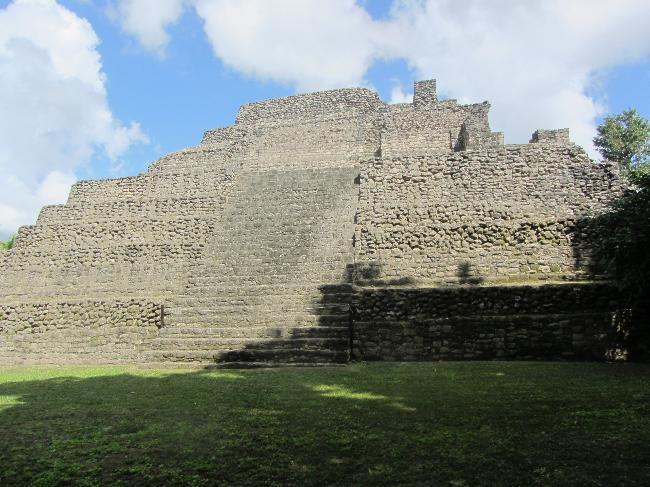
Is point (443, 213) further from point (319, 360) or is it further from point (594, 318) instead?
point (319, 360)

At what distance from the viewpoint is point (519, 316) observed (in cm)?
988

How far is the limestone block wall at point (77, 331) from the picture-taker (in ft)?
39.2

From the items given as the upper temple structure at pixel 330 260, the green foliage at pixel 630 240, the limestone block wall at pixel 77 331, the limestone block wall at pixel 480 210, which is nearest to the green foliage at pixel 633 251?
the green foliage at pixel 630 240

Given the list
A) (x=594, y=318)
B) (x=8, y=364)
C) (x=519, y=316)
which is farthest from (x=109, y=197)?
(x=594, y=318)

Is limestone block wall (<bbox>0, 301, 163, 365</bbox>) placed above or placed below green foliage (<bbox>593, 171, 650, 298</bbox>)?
below

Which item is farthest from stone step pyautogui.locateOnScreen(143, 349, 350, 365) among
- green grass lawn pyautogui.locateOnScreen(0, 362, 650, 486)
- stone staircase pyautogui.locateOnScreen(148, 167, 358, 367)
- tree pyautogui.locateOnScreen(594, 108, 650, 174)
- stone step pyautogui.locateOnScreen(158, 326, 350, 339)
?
tree pyautogui.locateOnScreen(594, 108, 650, 174)

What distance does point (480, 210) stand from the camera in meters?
12.6

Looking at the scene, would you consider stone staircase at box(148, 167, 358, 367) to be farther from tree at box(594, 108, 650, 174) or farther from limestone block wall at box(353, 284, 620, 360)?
tree at box(594, 108, 650, 174)

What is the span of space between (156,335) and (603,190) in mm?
11327

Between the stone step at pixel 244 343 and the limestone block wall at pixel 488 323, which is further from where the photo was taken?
the stone step at pixel 244 343

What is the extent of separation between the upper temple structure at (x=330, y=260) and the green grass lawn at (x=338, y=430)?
6.66 feet

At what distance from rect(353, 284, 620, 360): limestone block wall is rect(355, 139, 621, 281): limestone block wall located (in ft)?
4.28

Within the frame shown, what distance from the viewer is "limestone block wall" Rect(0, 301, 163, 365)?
11.9m

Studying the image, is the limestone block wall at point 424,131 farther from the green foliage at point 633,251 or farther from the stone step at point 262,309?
the stone step at point 262,309
